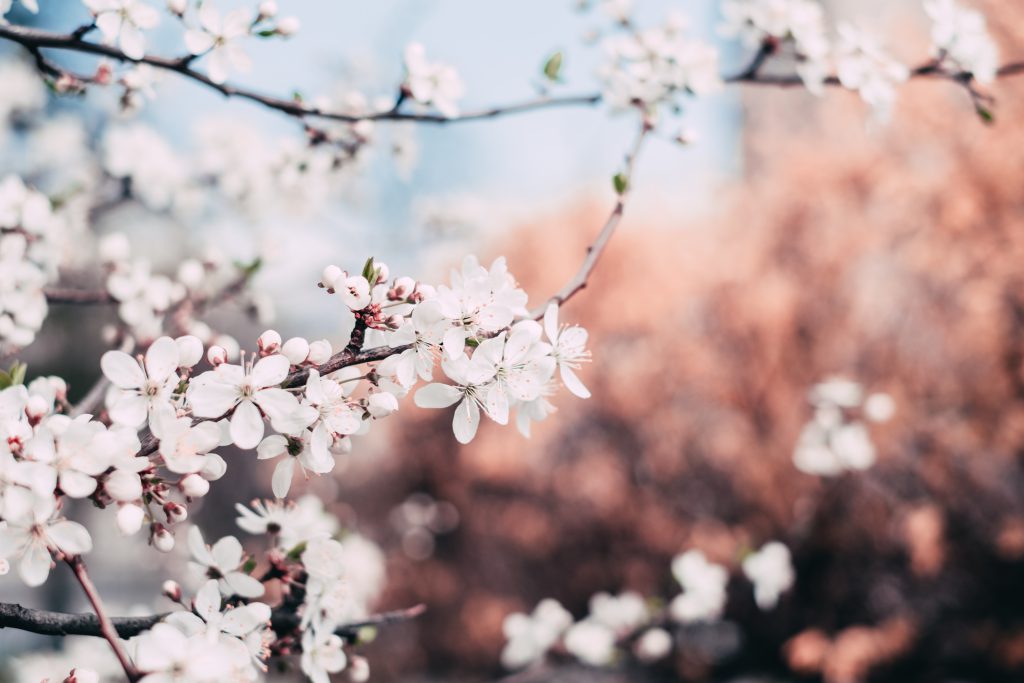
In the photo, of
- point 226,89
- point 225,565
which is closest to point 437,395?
point 225,565

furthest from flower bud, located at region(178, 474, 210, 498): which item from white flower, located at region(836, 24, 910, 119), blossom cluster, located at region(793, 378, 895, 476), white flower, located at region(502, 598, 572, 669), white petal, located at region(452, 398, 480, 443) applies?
blossom cluster, located at region(793, 378, 895, 476)

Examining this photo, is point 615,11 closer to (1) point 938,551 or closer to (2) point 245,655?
(2) point 245,655

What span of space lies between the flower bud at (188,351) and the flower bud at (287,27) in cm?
79

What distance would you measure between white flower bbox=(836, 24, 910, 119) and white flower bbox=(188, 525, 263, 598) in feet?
5.72

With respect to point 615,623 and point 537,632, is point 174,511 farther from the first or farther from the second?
point 615,623

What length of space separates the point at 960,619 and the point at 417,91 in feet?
17.4

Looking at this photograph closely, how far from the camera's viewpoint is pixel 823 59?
6.33 feet

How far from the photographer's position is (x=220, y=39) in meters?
1.47

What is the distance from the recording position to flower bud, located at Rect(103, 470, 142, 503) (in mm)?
921

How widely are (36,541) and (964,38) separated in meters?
2.15

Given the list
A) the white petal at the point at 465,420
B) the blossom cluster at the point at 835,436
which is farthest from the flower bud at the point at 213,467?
the blossom cluster at the point at 835,436

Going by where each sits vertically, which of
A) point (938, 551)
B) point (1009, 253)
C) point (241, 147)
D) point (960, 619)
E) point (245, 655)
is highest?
point (1009, 253)

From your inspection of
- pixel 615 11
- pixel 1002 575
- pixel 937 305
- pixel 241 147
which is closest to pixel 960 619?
pixel 1002 575

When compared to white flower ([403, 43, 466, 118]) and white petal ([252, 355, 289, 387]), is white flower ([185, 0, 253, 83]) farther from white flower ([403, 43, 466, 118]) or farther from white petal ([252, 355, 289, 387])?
white petal ([252, 355, 289, 387])
